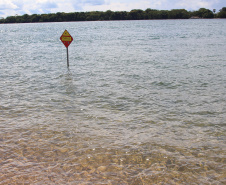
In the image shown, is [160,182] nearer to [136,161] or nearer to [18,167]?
[136,161]

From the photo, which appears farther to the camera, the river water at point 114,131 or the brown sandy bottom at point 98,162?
the river water at point 114,131

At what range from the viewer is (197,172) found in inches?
182

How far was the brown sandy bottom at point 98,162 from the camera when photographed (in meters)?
4.39

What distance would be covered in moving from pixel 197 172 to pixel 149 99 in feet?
16.5

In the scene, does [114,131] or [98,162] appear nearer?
[98,162]

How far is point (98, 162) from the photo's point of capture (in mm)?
4945

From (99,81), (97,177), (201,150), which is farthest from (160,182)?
(99,81)

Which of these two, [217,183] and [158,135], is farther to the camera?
[158,135]

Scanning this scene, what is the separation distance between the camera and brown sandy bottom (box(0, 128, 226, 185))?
4387mm

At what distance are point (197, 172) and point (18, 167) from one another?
11.8ft

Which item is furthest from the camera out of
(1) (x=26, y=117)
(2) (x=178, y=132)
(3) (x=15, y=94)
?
(3) (x=15, y=94)

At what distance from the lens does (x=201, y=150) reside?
Answer: 5.46 m

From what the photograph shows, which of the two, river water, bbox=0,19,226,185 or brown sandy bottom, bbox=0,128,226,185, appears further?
river water, bbox=0,19,226,185

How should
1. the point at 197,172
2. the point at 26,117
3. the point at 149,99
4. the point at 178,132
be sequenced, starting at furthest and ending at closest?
the point at 149,99 → the point at 26,117 → the point at 178,132 → the point at 197,172
